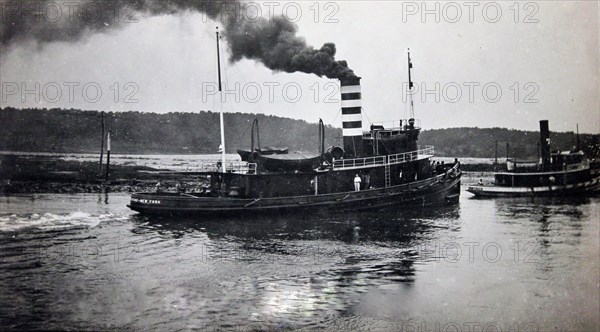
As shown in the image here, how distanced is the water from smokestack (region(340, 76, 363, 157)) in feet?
8.13

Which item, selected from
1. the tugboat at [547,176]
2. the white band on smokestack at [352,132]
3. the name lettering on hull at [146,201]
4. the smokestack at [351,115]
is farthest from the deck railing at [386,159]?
the name lettering on hull at [146,201]

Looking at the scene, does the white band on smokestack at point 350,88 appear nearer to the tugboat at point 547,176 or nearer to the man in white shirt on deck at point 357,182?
the man in white shirt on deck at point 357,182

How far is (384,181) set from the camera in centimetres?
1189

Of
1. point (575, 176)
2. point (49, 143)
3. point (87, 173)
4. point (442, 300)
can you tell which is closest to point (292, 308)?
point (442, 300)

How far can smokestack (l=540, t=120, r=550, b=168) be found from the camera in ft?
26.3

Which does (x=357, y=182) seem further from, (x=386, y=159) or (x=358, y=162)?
(x=386, y=159)

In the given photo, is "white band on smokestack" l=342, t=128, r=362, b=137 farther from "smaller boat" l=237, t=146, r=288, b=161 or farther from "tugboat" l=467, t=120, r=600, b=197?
"tugboat" l=467, t=120, r=600, b=197

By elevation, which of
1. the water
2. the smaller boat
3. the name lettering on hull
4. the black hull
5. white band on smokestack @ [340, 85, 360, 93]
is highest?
white band on smokestack @ [340, 85, 360, 93]

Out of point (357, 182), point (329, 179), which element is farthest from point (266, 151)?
point (357, 182)

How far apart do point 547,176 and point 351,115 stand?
5607 mm

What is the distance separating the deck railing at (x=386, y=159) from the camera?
11.5 meters

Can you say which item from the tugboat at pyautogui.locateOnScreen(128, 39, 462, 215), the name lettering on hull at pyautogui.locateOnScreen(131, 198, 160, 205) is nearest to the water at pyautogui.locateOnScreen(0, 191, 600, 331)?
the name lettering on hull at pyautogui.locateOnScreen(131, 198, 160, 205)

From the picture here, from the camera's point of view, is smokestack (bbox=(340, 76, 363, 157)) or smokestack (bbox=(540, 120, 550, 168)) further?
smokestack (bbox=(340, 76, 363, 157))

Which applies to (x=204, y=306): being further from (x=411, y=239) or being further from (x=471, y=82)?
(x=471, y=82)
